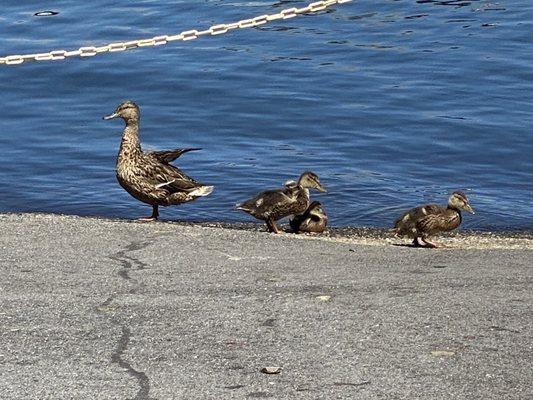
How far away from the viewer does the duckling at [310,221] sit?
12.6m

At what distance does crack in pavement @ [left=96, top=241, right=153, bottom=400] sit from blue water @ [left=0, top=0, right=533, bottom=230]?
4614mm

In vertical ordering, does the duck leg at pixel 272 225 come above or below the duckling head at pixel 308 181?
below

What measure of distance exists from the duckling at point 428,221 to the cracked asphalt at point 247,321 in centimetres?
136

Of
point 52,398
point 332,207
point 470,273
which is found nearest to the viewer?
point 52,398

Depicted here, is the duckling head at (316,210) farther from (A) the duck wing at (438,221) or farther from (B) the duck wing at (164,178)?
(A) the duck wing at (438,221)

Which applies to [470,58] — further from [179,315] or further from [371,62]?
[179,315]

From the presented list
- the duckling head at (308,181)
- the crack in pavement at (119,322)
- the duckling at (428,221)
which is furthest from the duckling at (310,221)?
the crack in pavement at (119,322)

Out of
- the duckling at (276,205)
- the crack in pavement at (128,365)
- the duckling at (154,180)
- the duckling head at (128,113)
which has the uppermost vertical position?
the duckling head at (128,113)

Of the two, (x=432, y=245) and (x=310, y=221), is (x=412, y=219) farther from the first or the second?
(x=310, y=221)

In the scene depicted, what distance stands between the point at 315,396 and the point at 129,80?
1468cm

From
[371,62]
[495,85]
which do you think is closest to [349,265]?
[495,85]

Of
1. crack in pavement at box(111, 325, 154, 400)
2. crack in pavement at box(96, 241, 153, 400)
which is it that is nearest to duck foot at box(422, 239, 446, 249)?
crack in pavement at box(96, 241, 153, 400)

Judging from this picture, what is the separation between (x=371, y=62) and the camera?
21.7 metres

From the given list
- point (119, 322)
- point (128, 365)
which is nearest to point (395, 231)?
point (119, 322)
